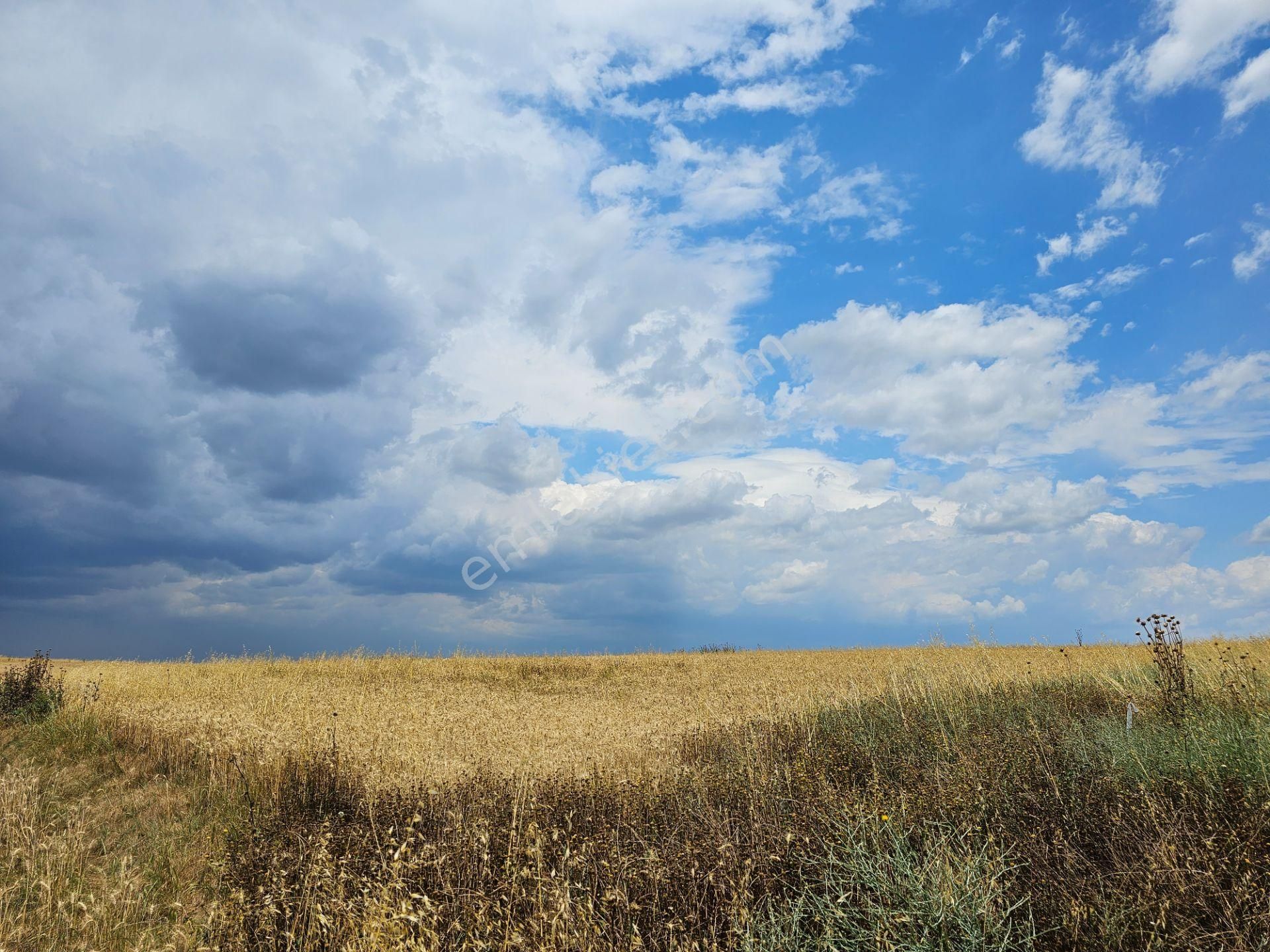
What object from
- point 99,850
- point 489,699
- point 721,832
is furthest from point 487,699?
point 721,832

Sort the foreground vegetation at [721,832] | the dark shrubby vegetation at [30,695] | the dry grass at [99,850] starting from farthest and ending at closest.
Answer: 1. the dark shrubby vegetation at [30,695]
2. the dry grass at [99,850]
3. the foreground vegetation at [721,832]

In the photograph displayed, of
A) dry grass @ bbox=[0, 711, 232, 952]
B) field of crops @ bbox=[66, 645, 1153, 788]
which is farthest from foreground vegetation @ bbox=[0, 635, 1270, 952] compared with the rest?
field of crops @ bbox=[66, 645, 1153, 788]

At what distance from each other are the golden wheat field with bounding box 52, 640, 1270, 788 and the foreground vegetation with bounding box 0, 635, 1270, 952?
169 millimetres

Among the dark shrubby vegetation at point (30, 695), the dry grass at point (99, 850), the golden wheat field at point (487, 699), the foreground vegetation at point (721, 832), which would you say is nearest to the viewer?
the foreground vegetation at point (721, 832)

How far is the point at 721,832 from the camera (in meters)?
5.86

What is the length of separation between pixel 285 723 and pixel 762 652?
25.9 metres

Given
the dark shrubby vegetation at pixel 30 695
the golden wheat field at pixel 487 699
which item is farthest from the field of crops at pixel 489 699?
the dark shrubby vegetation at pixel 30 695

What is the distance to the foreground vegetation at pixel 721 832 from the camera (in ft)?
14.7

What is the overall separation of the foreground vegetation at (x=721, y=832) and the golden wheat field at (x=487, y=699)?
0.55 ft

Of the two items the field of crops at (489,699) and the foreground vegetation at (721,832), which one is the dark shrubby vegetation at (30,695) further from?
the foreground vegetation at (721,832)

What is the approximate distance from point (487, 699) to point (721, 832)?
11702mm

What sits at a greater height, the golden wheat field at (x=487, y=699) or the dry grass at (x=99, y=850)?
the golden wheat field at (x=487, y=699)

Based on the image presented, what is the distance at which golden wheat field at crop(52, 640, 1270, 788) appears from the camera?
389 inches

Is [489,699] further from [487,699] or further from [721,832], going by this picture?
[721,832]
